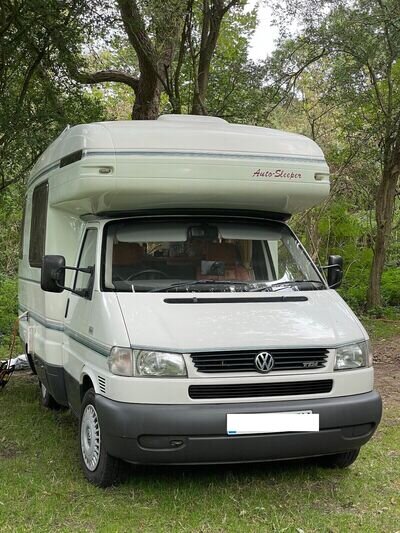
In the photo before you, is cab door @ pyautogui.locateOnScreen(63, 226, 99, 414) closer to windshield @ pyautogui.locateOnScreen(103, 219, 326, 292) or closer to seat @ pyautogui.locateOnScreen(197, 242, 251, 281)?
windshield @ pyautogui.locateOnScreen(103, 219, 326, 292)

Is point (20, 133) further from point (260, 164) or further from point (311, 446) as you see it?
point (311, 446)

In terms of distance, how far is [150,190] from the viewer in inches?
187

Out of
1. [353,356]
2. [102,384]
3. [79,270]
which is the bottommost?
[102,384]

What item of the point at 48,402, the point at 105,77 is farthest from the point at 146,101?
the point at 48,402

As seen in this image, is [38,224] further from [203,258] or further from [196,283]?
[196,283]

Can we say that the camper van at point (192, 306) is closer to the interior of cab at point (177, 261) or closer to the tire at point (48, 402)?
the interior of cab at point (177, 261)

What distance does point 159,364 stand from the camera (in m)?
3.95

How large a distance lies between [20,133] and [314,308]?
7.77m

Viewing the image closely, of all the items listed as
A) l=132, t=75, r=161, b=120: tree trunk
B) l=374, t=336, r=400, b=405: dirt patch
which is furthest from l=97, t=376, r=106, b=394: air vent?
l=132, t=75, r=161, b=120: tree trunk

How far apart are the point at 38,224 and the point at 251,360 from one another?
3265 millimetres

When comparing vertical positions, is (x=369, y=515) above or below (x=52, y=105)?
below

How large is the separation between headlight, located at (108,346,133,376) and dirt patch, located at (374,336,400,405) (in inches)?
152

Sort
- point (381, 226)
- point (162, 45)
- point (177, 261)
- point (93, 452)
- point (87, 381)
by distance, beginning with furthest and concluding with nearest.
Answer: point (381, 226), point (162, 45), point (177, 261), point (87, 381), point (93, 452)

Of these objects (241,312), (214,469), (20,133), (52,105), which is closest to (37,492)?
(214,469)
